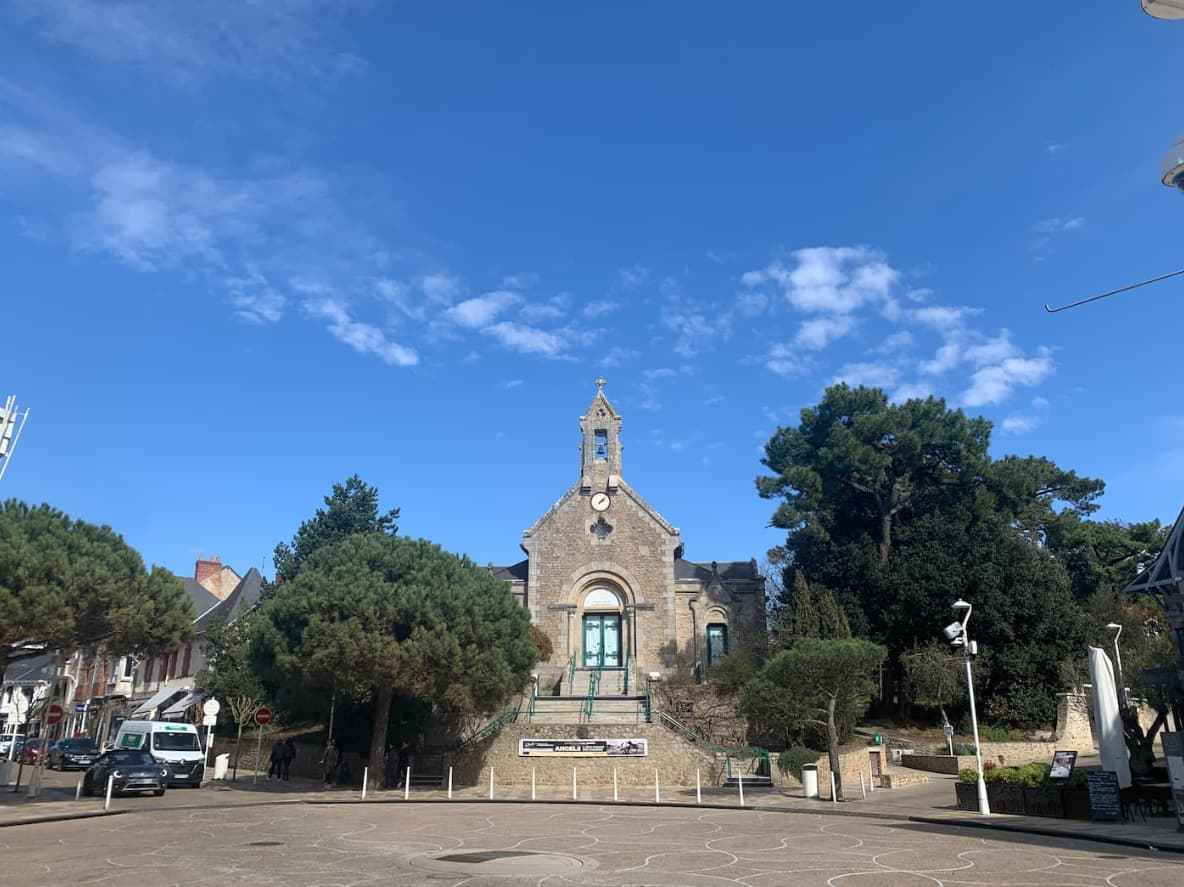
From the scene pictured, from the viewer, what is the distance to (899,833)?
14.7 metres

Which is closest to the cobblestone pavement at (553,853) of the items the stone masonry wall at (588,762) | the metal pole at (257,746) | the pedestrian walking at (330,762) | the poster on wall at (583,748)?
the stone masonry wall at (588,762)

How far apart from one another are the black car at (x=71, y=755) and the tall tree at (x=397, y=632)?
1485 cm

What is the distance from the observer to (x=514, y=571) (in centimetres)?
4209

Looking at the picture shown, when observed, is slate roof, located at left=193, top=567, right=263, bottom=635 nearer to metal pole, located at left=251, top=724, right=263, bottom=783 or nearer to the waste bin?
metal pole, located at left=251, top=724, right=263, bottom=783

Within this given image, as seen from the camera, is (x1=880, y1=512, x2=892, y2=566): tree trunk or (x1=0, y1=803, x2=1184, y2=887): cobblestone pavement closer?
(x1=0, y1=803, x2=1184, y2=887): cobblestone pavement

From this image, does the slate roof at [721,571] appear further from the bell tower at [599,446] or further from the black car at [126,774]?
the black car at [126,774]

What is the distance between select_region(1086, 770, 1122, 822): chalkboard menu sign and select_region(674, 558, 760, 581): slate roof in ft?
80.7

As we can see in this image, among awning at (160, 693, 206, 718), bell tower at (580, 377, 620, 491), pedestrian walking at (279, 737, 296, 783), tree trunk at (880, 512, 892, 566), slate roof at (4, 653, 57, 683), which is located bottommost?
pedestrian walking at (279, 737, 296, 783)

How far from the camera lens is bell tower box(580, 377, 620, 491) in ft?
135

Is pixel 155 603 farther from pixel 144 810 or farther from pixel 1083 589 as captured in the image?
pixel 1083 589

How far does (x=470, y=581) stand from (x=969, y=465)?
936 inches

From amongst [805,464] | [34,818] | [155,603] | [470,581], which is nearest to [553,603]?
[470,581]

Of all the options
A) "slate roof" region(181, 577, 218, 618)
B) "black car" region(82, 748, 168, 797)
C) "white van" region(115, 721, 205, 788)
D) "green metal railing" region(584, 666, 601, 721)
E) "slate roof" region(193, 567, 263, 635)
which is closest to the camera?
"black car" region(82, 748, 168, 797)

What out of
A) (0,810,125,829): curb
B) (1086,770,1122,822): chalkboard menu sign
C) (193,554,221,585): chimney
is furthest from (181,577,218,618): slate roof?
(1086,770,1122,822): chalkboard menu sign
